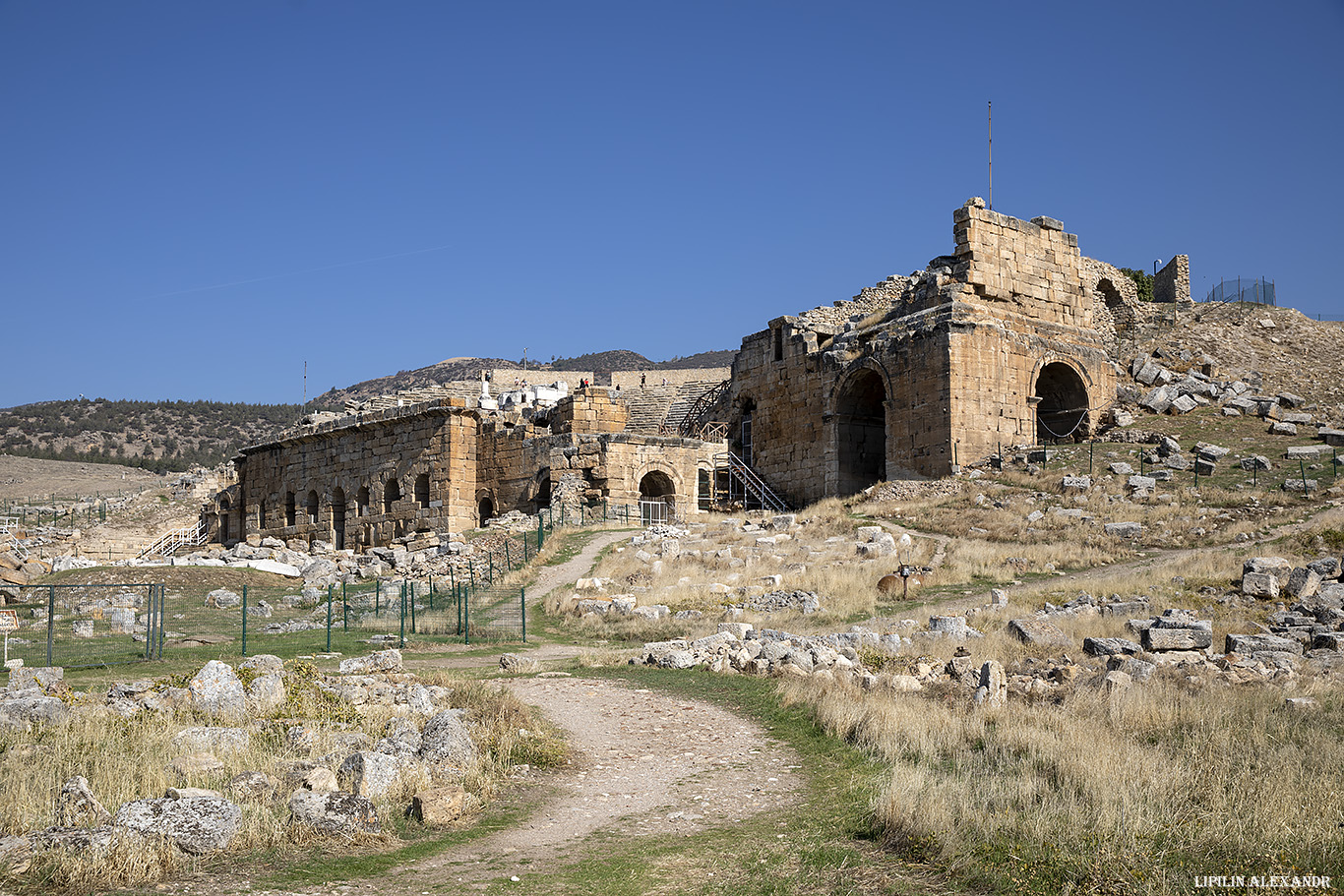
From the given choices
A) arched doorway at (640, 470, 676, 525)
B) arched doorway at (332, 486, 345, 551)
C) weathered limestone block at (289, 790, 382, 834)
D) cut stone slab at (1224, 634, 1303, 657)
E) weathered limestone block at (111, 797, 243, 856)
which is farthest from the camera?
arched doorway at (332, 486, 345, 551)

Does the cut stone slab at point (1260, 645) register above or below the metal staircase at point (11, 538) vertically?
below

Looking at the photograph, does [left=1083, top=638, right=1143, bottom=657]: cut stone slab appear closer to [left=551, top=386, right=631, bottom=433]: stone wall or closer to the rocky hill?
[left=551, top=386, right=631, bottom=433]: stone wall

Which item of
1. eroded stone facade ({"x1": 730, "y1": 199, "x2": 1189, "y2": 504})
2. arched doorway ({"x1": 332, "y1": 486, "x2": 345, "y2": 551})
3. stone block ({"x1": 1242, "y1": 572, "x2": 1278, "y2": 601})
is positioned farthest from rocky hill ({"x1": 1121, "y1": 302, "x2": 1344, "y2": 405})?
arched doorway ({"x1": 332, "y1": 486, "x2": 345, "y2": 551})

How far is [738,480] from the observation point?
33.4 m

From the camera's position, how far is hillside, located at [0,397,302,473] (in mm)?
74375

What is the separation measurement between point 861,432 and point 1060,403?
592 cm

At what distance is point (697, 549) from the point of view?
23.0 metres

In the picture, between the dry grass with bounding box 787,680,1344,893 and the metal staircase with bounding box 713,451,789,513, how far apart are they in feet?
73.9

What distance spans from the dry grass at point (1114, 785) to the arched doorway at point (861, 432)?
20966 mm

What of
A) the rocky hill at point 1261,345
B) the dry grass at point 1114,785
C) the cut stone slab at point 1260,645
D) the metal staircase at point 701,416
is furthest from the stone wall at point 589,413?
the dry grass at point 1114,785

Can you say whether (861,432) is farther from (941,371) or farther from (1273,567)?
(1273,567)

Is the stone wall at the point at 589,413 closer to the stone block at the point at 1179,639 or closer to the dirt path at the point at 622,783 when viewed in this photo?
the dirt path at the point at 622,783

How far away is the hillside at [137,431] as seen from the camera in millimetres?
74375

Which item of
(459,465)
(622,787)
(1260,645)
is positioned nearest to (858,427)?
(459,465)
